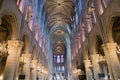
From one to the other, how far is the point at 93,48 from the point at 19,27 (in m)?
8.62

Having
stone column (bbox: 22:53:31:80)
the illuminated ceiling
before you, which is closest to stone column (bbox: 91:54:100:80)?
stone column (bbox: 22:53:31:80)

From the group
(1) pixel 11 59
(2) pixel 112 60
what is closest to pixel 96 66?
(2) pixel 112 60

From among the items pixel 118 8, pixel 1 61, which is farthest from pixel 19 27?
pixel 118 8

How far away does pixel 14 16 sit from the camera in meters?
11.4

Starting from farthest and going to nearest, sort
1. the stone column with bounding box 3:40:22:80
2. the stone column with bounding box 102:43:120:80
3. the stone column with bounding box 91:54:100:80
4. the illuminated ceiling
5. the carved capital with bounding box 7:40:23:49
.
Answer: the illuminated ceiling
the stone column with bounding box 91:54:100:80
the carved capital with bounding box 7:40:23:49
the stone column with bounding box 102:43:120:80
the stone column with bounding box 3:40:22:80

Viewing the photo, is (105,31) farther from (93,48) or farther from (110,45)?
(93,48)

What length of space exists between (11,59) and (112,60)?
8.27m

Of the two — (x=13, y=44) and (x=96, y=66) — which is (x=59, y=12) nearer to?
(x=96, y=66)

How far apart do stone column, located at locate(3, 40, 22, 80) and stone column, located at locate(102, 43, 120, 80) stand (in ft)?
24.8

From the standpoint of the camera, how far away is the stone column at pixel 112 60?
408 inches

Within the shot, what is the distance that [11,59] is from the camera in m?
10.8

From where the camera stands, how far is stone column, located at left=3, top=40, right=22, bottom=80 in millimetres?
10169

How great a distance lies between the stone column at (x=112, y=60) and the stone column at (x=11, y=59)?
7.56 m

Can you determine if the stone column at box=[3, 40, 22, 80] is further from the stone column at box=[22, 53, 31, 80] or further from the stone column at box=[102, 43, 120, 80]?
the stone column at box=[102, 43, 120, 80]
